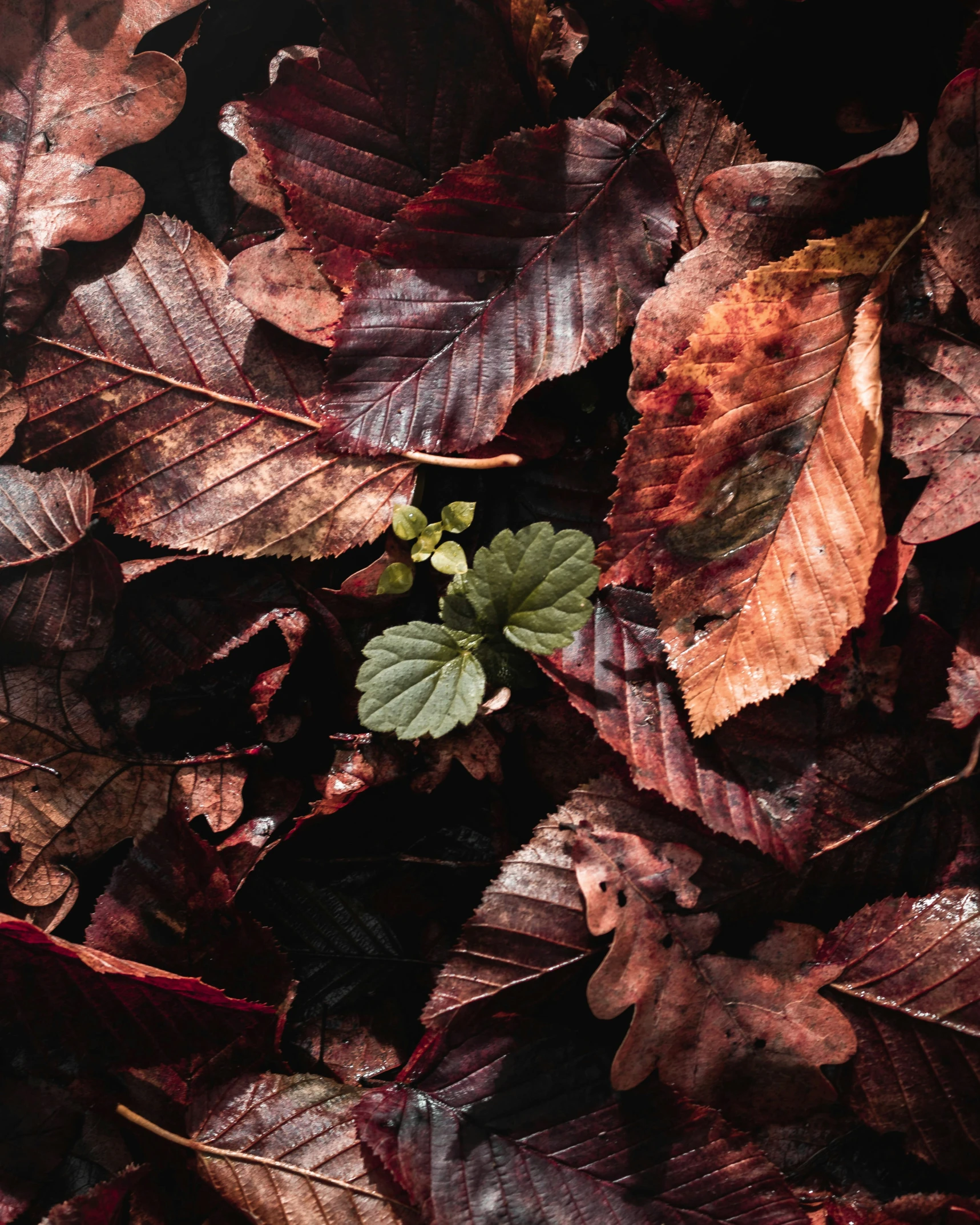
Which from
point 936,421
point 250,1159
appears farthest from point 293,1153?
point 936,421

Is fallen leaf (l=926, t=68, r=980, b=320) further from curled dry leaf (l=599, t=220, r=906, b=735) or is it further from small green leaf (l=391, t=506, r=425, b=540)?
small green leaf (l=391, t=506, r=425, b=540)

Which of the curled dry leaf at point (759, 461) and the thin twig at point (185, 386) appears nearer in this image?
the curled dry leaf at point (759, 461)

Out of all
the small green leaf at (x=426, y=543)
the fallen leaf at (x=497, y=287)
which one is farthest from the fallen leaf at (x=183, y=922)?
the fallen leaf at (x=497, y=287)

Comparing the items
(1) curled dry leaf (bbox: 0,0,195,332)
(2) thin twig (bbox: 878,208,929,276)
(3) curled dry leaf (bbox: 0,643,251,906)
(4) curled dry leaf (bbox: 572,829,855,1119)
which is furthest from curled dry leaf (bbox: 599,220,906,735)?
(1) curled dry leaf (bbox: 0,0,195,332)

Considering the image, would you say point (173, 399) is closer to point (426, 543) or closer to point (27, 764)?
point (426, 543)

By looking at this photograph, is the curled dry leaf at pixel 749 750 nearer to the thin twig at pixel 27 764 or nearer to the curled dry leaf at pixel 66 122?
the thin twig at pixel 27 764

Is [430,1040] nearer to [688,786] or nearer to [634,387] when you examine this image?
[688,786]
